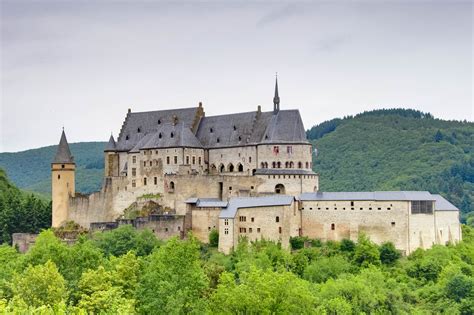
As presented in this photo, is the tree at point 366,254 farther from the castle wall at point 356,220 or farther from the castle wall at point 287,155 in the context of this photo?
the castle wall at point 287,155

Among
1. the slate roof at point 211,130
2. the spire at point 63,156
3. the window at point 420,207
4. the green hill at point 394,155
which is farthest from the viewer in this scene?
the green hill at point 394,155

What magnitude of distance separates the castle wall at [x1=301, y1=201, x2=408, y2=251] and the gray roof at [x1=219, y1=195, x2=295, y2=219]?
7.29ft

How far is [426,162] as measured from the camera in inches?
6068

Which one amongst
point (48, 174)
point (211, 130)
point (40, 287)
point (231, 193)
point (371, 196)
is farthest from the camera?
point (48, 174)

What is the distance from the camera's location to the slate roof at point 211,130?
8256 cm

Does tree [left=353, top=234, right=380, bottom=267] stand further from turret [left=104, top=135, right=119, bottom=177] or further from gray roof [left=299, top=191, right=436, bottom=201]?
turret [left=104, top=135, right=119, bottom=177]

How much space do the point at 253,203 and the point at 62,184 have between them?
63.3 ft

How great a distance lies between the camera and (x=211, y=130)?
86.9 metres

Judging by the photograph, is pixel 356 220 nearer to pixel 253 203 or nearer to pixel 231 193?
pixel 253 203

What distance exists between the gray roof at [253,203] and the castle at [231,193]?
0.24 feet

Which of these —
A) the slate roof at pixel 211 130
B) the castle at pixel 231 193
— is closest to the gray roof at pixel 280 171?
the castle at pixel 231 193

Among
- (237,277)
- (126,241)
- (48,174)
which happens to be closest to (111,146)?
(126,241)

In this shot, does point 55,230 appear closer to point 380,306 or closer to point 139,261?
point 139,261

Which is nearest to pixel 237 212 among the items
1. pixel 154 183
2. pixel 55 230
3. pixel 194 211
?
pixel 194 211
